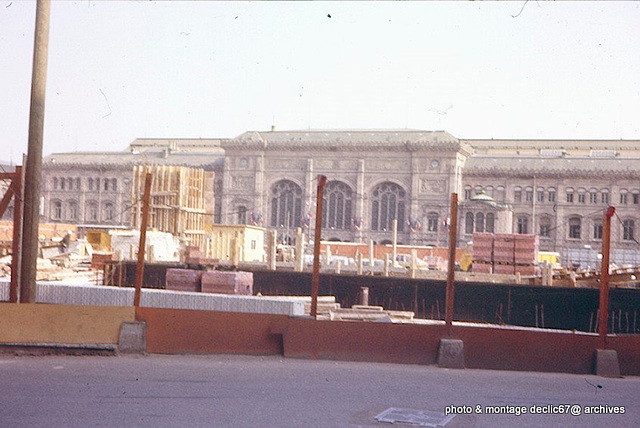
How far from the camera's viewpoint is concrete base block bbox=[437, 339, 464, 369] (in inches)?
494

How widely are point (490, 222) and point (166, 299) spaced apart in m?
55.4

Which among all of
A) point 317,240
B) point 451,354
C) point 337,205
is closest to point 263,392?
point 317,240

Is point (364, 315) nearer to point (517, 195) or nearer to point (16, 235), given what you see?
point (16, 235)

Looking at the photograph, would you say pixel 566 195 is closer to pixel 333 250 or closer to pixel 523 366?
pixel 333 250

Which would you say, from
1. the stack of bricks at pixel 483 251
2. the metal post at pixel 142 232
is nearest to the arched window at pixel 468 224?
the stack of bricks at pixel 483 251

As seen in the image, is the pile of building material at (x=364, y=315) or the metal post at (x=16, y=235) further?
the pile of building material at (x=364, y=315)

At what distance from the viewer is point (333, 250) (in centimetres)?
5862

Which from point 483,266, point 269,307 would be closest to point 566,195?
point 483,266

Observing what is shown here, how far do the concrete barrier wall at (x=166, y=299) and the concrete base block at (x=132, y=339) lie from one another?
23.5ft

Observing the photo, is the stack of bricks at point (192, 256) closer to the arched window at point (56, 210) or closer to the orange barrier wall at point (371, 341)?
the orange barrier wall at point (371, 341)

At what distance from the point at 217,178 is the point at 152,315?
6986 centimetres

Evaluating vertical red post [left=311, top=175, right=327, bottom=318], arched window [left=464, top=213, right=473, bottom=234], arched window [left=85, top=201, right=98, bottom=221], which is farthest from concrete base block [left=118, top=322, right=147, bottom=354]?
arched window [left=85, top=201, right=98, bottom=221]

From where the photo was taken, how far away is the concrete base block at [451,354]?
494 inches

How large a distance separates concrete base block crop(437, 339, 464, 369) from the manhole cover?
4218 millimetres
